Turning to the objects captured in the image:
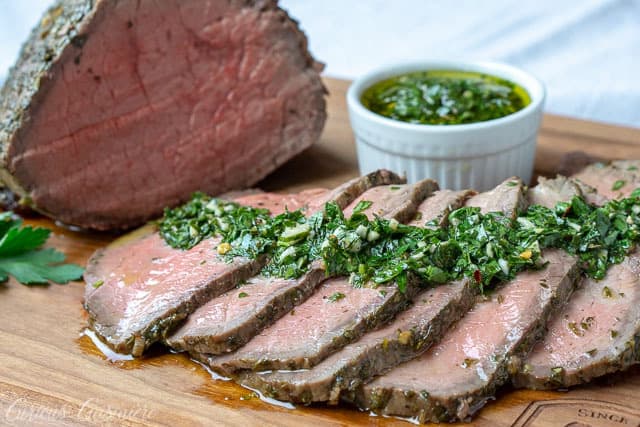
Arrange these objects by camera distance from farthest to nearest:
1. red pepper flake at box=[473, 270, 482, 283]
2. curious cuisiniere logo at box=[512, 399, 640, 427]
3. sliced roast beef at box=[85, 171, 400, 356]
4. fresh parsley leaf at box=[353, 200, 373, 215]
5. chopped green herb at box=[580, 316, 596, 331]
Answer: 1. fresh parsley leaf at box=[353, 200, 373, 215]
2. sliced roast beef at box=[85, 171, 400, 356]
3. red pepper flake at box=[473, 270, 482, 283]
4. chopped green herb at box=[580, 316, 596, 331]
5. curious cuisiniere logo at box=[512, 399, 640, 427]

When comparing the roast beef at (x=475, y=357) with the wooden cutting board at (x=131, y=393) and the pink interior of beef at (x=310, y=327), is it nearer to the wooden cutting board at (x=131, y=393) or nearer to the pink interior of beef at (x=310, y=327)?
the wooden cutting board at (x=131, y=393)

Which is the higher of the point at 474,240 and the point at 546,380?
the point at 474,240

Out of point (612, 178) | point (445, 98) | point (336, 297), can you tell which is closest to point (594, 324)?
point (336, 297)

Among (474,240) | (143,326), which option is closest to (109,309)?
(143,326)

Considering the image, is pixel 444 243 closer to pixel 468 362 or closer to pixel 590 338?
pixel 468 362

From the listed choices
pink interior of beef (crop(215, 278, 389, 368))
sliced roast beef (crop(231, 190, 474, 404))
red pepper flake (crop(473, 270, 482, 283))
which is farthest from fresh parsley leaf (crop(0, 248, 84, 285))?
red pepper flake (crop(473, 270, 482, 283))

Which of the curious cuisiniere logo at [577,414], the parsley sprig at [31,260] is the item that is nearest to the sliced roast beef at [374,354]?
the curious cuisiniere logo at [577,414]

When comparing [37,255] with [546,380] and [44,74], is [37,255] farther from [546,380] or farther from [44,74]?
[546,380]

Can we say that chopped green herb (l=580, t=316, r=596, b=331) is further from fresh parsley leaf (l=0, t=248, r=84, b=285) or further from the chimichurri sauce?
fresh parsley leaf (l=0, t=248, r=84, b=285)
